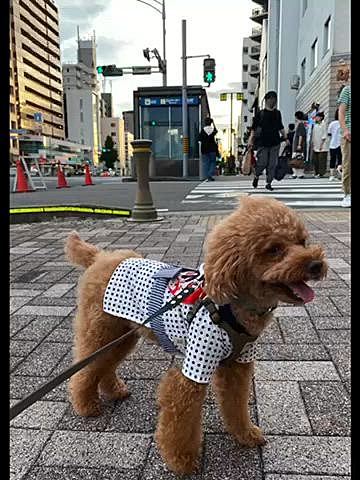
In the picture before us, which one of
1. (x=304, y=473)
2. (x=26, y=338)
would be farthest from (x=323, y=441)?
(x=26, y=338)

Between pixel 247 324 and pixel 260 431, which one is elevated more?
pixel 247 324

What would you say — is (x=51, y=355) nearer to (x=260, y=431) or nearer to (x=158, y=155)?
(x=260, y=431)

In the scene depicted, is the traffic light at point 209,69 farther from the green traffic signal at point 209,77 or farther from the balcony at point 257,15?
the balcony at point 257,15

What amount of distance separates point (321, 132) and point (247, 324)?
49.8ft

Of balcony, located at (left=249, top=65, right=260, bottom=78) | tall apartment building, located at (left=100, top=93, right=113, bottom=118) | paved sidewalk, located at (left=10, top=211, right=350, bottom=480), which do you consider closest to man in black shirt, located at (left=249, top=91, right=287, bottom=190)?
paved sidewalk, located at (left=10, top=211, right=350, bottom=480)

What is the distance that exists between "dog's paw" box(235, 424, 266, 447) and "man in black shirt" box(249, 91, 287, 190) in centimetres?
918

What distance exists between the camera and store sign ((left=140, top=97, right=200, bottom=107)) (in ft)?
65.5

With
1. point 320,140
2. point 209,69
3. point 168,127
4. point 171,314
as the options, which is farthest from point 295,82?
point 171,314

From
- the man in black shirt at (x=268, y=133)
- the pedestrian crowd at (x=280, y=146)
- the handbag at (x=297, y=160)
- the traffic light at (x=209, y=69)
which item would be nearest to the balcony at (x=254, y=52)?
the traffic light at (x=209, y=69)

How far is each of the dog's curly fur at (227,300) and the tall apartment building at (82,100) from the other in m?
117

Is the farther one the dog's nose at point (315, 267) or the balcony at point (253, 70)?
the balcony at point (253, 70)

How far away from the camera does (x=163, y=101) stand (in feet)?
67.5

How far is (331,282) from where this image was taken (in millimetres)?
4023

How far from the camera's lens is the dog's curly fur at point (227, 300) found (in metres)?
1.56
